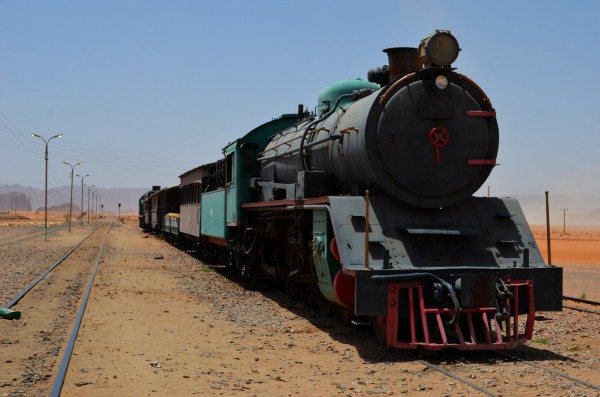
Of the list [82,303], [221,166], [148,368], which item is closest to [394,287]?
[148,368]

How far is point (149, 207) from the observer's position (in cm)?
4825

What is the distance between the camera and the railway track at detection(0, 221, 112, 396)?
21.4 ft

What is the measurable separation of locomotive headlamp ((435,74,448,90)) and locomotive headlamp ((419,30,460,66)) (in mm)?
185

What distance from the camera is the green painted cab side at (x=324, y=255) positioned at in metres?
8.24

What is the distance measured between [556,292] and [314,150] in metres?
4.14

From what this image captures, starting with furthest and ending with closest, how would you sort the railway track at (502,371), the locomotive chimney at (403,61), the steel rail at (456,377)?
the locomotive chimney at (403,61), the railway track at (502,371), the steel rail at (456,377)

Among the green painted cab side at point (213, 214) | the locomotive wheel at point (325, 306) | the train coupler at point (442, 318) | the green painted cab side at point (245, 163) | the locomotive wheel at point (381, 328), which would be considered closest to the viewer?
the train coupler at point (442, 318)

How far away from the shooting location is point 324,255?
833cm

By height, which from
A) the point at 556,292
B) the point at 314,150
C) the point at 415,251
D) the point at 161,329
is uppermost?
the point at 314,150

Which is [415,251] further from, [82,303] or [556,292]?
[82,303]

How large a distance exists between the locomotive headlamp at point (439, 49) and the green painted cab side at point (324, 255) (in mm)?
2315

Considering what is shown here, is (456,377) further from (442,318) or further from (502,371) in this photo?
(442,318)

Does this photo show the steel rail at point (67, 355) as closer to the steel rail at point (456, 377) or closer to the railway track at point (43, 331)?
the railway track at point (43, 331)

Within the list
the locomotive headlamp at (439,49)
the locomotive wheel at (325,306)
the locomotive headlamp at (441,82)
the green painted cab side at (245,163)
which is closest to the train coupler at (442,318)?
the locomotive wheel at (325,306)
